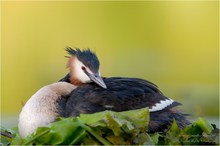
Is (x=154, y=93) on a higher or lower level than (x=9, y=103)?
higher

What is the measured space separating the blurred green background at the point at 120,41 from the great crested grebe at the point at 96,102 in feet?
11.4

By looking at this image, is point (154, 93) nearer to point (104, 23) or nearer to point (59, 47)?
point (59, 47)

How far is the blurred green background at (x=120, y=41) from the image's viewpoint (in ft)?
28.2

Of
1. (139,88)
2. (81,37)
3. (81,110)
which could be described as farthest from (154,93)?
(81,37)

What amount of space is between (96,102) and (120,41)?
21.1ft

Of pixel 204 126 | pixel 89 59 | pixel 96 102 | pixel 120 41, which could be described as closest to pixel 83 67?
pixel 89 59

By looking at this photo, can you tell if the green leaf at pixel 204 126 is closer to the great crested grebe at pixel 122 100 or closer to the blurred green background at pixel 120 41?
the great crested grebe at pixel 122 100

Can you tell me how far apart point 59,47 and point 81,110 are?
5538 millimetres

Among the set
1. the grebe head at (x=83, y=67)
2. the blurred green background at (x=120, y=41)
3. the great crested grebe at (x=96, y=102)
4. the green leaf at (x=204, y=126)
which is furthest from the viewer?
the blurred green background at (x=120, y=41)

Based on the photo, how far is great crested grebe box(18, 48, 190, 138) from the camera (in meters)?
4.10

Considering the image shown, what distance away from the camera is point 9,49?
9.78m

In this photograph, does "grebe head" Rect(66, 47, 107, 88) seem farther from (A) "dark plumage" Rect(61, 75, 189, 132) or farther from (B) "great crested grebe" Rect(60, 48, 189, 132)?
(A) "dark plumage" Rect(61, 75, 189, 132)

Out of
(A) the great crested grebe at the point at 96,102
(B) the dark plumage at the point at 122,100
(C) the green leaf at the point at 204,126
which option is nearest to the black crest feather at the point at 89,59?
(A) the great crested grebe at the point at 96,102

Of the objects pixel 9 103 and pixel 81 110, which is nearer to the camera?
pixel 81 110
